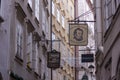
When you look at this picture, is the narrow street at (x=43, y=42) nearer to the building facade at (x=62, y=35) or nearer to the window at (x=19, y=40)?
the window at (x=19, y=40)

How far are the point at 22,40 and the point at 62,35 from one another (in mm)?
23336

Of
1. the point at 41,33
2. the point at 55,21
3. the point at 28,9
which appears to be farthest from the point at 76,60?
the point at 28,9

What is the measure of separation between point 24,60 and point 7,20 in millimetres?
4851

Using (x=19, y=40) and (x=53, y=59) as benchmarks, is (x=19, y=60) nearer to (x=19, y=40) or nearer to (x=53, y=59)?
(x=19, y=40)

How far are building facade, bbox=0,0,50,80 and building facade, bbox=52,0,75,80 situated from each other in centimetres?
700

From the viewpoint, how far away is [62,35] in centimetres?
4519

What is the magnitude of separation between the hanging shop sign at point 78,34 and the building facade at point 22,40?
7.73 ft

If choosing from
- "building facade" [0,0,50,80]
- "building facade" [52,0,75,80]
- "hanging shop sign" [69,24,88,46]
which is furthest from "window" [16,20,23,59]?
"building facade" [52,0,75,80]

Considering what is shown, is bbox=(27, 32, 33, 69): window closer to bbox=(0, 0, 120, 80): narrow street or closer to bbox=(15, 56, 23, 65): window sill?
bbox=(0, 0, 120, 80): narrow street

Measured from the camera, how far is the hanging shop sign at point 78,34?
22.6 m

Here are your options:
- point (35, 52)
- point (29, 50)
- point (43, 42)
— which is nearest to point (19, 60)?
point (29, 50)

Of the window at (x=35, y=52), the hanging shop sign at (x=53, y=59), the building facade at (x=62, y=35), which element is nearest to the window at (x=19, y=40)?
the window at (x=35, y=52)

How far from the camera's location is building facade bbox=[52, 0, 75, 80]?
39.7 meters

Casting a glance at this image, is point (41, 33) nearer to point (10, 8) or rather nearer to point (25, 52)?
point (25, 52)
